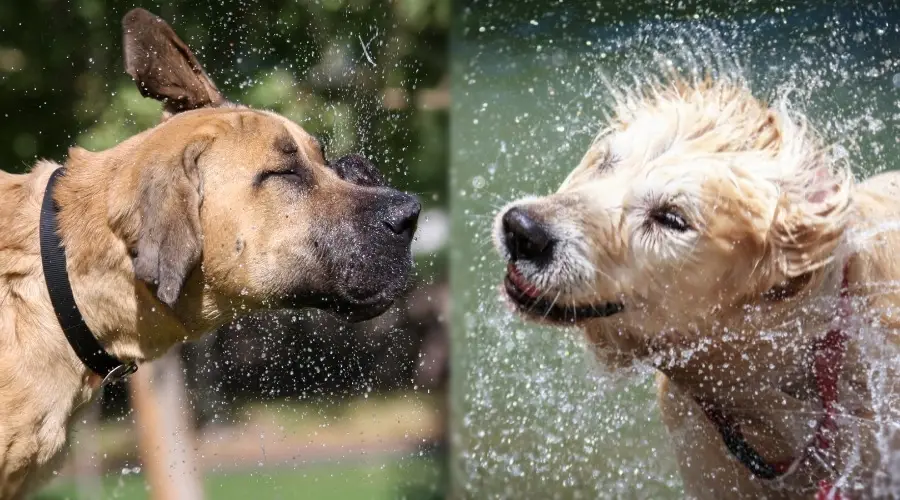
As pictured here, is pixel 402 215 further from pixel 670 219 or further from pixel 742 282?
pixel 742 282

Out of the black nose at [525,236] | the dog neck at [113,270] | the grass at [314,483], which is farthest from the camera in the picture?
the grass at [314,483]

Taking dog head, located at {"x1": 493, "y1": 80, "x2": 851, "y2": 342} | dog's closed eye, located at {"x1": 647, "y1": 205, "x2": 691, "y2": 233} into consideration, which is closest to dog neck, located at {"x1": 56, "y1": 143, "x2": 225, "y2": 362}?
dog head, located at {"x1": 493, "y1": 80, "x2": 851, "y2": 342}

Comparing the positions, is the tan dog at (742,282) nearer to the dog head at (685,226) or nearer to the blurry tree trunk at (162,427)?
the dog head at (685,226)

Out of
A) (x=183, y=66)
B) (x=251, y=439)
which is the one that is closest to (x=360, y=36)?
(x=183, y=66)

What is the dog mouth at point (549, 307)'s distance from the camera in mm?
3252

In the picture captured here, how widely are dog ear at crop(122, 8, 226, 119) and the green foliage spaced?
69.2 inches

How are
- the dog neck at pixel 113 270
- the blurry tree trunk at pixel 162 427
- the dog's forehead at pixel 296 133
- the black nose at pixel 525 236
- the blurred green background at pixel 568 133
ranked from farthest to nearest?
1. the blurry tree trunk at pixel 162 427
2. the blurred green background at pixel 568 133
3. the dog's forehead at pixel 296 133
4. the dog neck at pixel 113 270
5. the black nose at pixel 525 236

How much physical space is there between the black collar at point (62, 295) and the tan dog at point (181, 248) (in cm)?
3

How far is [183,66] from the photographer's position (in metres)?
4.06

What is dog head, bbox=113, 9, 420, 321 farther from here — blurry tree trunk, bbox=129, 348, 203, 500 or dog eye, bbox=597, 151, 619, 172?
blurry tree trunk, bbox=129, 348, 203, 500

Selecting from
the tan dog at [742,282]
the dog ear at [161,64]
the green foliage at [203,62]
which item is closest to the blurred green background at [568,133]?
the tan dog at [742,282]

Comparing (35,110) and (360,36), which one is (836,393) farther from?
(35,110)

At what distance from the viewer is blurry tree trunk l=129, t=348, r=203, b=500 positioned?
632 centimetres

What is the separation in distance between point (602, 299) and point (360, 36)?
407cm
